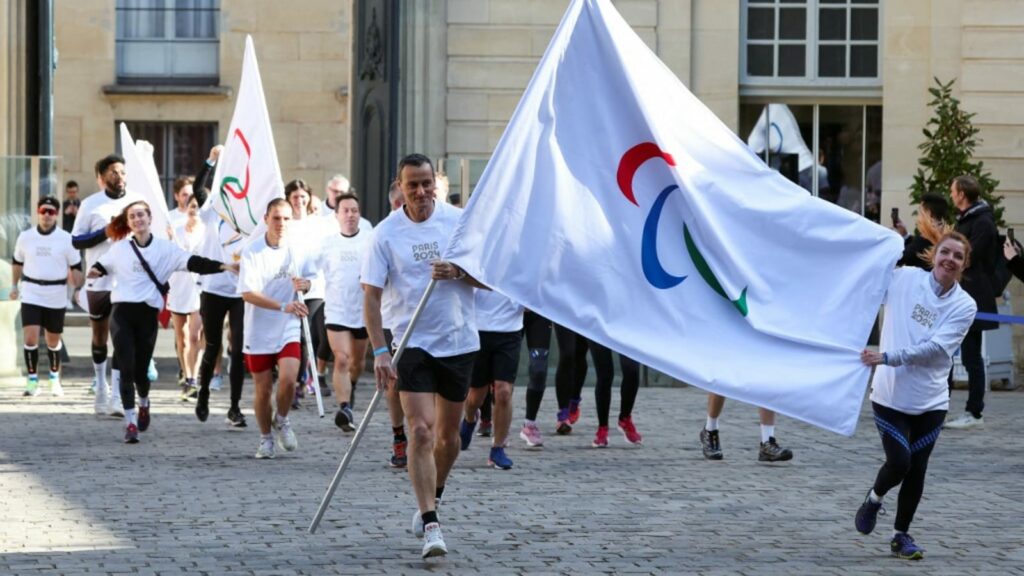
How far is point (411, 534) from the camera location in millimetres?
10125

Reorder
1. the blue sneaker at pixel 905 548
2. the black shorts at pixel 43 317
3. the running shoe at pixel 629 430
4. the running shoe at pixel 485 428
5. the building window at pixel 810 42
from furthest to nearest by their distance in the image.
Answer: the building window at pixel 810 42
the black shorts at pixel 43 317
the running shoe at pixel 485 428
the running shoe at pixel 629 430
the blue sneaker at pixel 905 548

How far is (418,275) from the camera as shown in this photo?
32.6 feet

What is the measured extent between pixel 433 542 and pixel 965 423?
24.6 feet

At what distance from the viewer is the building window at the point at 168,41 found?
34.9 metres

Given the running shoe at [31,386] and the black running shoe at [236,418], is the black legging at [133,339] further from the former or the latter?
the running shoe at [31,386]

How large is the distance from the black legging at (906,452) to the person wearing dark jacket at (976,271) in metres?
5.92

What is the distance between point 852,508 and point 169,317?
32.7ft

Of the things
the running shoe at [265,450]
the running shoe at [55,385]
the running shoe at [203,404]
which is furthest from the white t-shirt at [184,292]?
the running shoe at [265,450]

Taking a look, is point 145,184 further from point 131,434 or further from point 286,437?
point 286,437

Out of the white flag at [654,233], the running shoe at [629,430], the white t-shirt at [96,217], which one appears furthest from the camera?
the white t-shirt at [96,217]

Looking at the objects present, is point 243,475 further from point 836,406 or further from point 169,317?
point 169,317

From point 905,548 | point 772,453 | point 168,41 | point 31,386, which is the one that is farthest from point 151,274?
point 168,41

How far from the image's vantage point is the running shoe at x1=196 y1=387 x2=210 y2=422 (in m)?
15.4

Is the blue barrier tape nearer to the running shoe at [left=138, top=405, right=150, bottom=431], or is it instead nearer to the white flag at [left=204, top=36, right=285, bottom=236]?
the white flag at [left=204, top=36, right=285, bottom=236]
